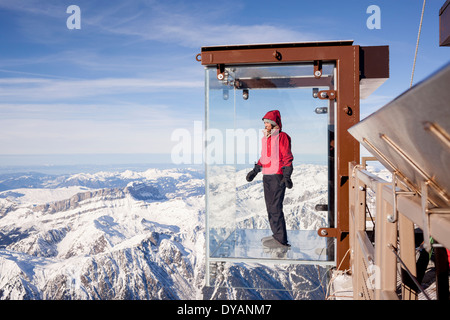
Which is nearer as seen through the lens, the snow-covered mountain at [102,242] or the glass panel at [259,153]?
the glass panel at [259,153]

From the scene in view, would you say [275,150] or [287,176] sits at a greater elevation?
[275,150]

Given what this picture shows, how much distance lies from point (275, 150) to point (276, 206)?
0.64 metres

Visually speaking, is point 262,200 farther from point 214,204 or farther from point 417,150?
point 417,150

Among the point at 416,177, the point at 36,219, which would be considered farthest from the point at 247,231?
the point at 36,219

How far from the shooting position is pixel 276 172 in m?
Answer: 4.80

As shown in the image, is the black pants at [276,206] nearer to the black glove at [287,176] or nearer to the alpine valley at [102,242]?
the black glove at [287,176]

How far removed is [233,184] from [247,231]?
0.60 m

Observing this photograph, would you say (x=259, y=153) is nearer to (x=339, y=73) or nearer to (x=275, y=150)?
(x=275, y=150)

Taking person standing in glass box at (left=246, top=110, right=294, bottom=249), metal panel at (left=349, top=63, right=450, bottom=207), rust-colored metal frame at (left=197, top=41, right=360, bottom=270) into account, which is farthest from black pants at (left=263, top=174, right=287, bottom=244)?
metal panel at (left=349, top=63, right=450, bottom=207)

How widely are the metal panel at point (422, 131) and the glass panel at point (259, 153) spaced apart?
3280 mm

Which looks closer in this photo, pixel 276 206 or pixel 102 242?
pixel 276 206

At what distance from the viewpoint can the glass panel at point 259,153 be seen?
4.51 m

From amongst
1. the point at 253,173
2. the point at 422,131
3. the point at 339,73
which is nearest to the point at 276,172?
the point at 253,173

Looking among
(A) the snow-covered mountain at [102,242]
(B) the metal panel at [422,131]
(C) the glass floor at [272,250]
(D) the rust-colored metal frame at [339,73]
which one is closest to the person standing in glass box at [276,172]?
(C) the glass floor at [272,250]
